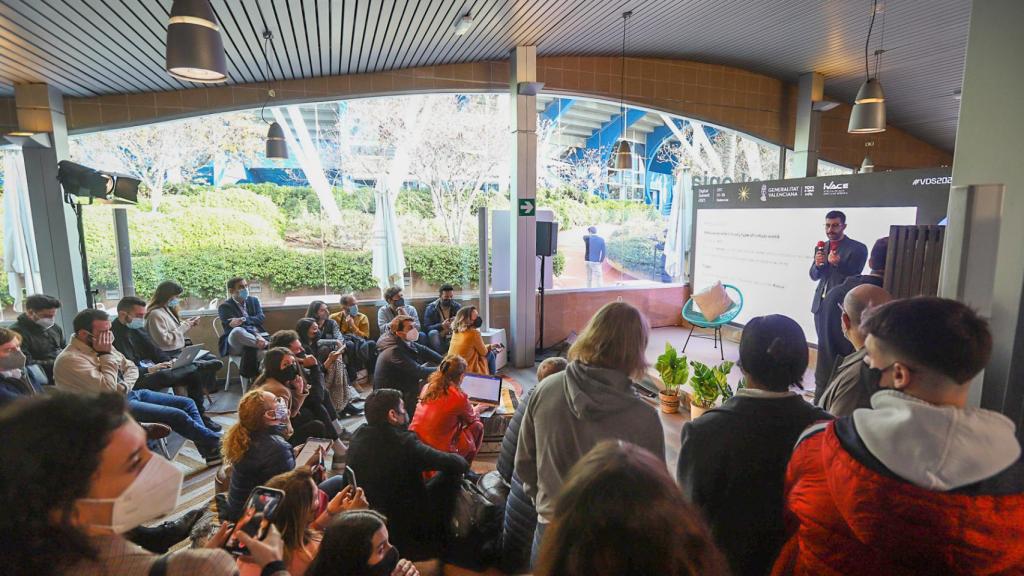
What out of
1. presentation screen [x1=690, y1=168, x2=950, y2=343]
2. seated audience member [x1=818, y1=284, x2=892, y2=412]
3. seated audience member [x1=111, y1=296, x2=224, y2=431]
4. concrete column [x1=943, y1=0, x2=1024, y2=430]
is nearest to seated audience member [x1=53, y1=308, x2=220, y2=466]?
seated audience member [x1=111, y1=296, x2=224, y2=431]

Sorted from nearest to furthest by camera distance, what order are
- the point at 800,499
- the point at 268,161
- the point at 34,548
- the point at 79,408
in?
1. the point at 34,548
2. the point at 79,408
3. the point at 800,499
4. the point at 268,161

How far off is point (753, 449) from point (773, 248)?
5231 millimetres

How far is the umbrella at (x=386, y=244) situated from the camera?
6574mm

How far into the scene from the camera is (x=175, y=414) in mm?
3684

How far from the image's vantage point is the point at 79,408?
98cm

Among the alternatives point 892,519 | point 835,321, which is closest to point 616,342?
point 892,519

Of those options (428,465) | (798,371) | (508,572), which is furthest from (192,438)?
(798,371)

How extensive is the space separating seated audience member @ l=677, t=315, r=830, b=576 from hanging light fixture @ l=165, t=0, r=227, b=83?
2281 mm

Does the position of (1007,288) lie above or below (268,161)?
below

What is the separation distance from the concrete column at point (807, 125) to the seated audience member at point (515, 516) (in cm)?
731

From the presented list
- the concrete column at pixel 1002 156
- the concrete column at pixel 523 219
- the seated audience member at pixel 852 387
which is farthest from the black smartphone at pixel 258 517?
the concrete column at pixel 523 219

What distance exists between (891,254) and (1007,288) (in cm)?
170

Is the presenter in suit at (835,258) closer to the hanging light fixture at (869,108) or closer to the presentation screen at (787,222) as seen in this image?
the presentation screen at (787,222)

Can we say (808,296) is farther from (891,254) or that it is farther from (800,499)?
(800,499)
